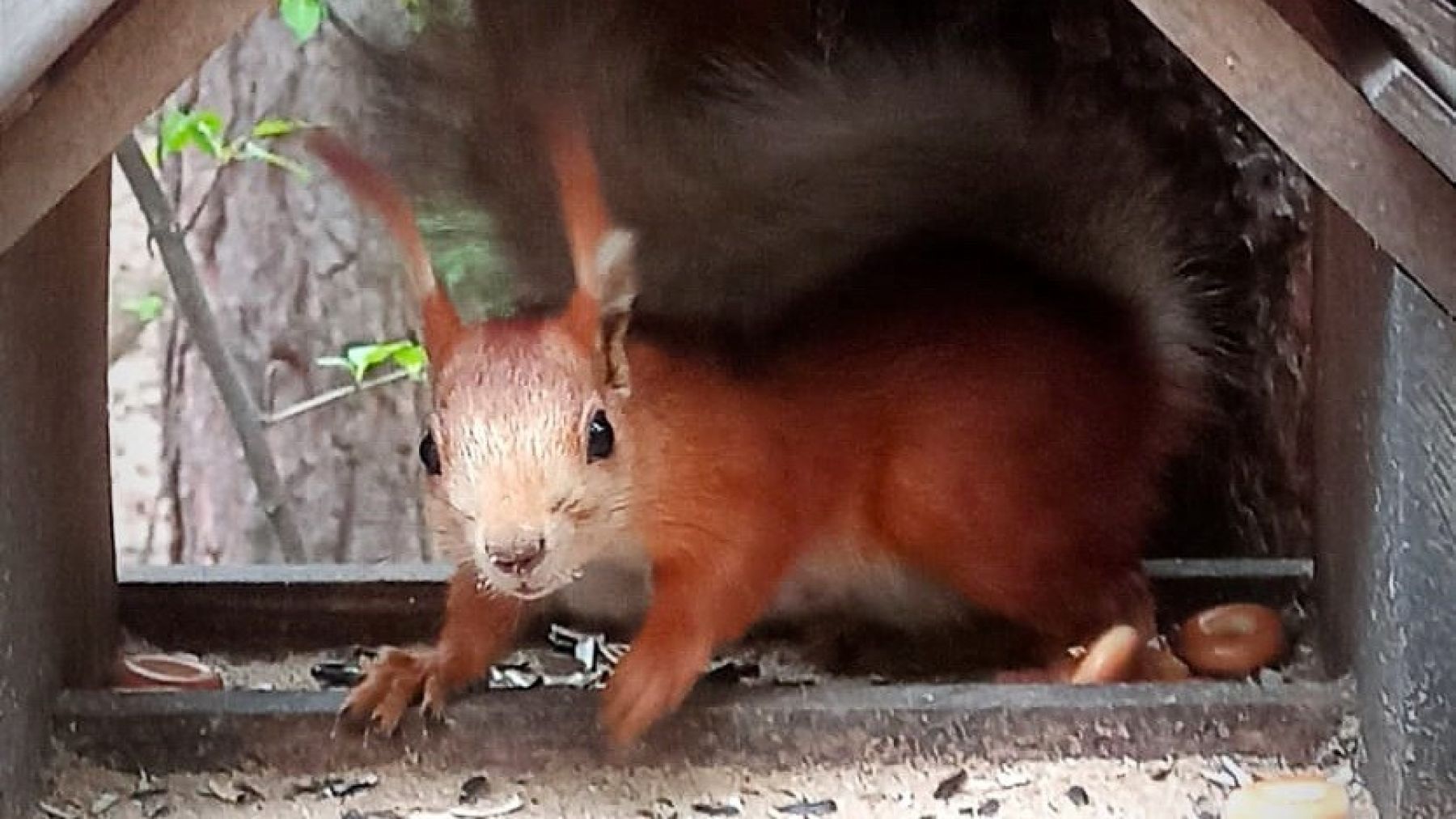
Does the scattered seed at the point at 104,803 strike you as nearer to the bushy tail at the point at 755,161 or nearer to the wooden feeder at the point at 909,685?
the wooden feeder at the point at 909,685

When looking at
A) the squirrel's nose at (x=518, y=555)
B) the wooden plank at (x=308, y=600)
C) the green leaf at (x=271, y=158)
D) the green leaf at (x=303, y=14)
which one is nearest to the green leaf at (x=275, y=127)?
the green leaf at (x=271, y=158)

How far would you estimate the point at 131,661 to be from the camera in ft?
4.83

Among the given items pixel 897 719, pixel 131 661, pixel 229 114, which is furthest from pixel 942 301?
pixel 229 114

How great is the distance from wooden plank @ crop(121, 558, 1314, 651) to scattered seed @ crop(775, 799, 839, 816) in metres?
0.39

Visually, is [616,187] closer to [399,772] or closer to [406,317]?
[399,772]

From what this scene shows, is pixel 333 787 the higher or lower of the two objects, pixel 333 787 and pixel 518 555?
the lower

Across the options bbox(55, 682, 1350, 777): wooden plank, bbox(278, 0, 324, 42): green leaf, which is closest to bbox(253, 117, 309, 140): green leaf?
bbox(278, 0, 324, 42): green leaf

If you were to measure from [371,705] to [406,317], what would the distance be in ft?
2.63

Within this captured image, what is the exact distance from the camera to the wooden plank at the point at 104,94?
1.09m

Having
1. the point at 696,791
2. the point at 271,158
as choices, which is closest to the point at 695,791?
the point at 696,791

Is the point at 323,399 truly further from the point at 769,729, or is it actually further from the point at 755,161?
the point at 769,729

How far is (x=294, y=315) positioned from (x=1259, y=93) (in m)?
1.20

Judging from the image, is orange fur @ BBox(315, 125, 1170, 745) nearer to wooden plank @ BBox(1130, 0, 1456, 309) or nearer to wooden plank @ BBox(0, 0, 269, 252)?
wooden plank @ BBox(0, 0, 269, 252)

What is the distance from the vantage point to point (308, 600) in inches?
60.9
